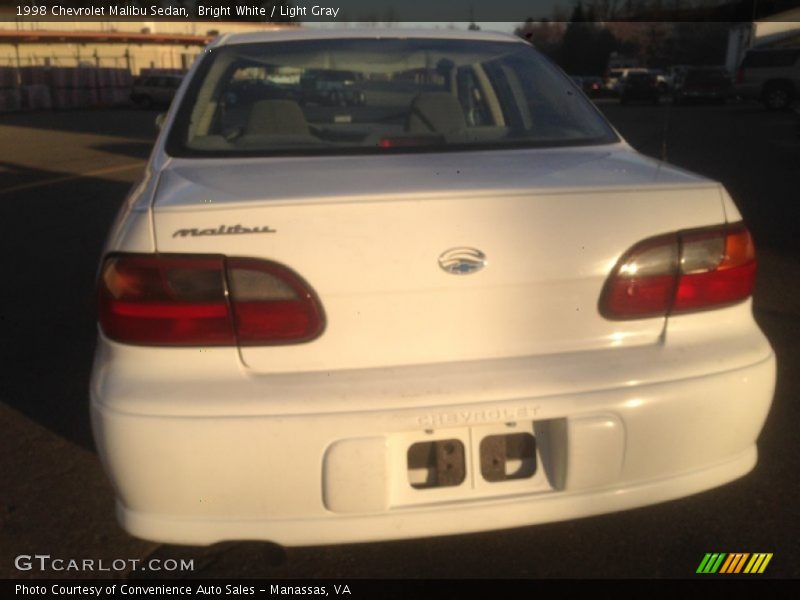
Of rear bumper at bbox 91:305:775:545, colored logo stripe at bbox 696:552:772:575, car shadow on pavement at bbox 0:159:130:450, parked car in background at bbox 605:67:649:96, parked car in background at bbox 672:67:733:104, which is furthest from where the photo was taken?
parked car in background at bbox 605:67:649:96

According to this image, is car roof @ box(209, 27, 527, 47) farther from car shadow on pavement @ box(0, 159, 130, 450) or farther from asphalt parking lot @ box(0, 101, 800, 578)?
car shadow on pavement @ box(0, 159, 130, 450)

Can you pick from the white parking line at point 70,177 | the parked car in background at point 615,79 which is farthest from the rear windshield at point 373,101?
the parked car in background at point 615,79

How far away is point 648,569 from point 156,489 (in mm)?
1429

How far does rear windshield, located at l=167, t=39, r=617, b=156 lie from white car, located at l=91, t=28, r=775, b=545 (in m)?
0.63

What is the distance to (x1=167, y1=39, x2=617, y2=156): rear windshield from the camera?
2.82 meters

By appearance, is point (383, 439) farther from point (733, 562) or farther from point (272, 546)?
point (733, 562)

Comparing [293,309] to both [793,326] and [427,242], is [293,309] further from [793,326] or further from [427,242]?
[793,326]

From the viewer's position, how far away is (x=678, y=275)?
2.18 metres

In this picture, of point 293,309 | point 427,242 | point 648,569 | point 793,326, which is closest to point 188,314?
point 293,309

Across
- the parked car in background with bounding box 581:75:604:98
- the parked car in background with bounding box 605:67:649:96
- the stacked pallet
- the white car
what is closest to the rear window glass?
the parked car in background with bounding box 605:67:649:96

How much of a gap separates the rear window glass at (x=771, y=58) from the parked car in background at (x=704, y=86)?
1093 mm

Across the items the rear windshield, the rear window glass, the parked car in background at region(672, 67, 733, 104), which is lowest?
the parked car in background at region(672, 67, 733, 104)

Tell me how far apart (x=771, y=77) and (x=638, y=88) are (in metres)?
5.79

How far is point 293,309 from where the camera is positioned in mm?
2047
